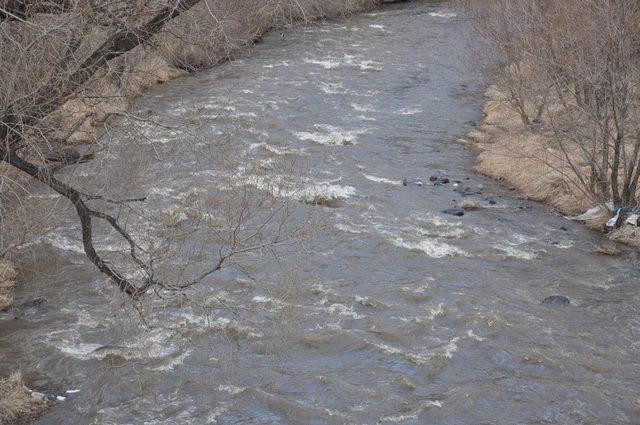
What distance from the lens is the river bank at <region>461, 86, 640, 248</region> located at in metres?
15.5

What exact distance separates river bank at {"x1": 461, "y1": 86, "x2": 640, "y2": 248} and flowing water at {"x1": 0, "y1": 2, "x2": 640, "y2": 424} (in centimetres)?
41

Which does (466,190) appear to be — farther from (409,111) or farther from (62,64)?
(62,64)

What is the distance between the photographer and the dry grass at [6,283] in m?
11.9

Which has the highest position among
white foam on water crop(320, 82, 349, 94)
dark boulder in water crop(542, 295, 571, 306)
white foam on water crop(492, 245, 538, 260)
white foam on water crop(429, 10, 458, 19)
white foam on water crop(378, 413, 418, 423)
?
white foam on water crop(429, 10, 458, 19)

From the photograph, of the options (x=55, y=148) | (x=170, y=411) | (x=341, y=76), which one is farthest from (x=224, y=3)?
(x=341, y=76)

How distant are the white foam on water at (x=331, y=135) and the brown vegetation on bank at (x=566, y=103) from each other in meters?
3.01

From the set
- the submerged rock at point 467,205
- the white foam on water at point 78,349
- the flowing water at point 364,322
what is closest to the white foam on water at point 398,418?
the flowing water at point 364,322

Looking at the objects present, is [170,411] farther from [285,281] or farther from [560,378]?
[560,378]

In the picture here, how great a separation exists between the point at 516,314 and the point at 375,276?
7.61ft

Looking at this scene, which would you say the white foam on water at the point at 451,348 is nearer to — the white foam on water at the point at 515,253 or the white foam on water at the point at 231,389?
the white foam on water at the point at 231,389

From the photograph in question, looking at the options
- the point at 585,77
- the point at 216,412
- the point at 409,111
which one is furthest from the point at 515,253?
the point at 409,111

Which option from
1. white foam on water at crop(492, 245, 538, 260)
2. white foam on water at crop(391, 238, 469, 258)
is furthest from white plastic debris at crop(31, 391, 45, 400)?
white foam on water at crop(492, 245, 538, 260)

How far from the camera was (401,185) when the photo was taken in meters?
17.1

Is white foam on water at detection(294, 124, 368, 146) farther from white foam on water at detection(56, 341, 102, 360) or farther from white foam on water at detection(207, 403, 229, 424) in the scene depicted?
white foam on water at detection(207, 403, 229, 424)
